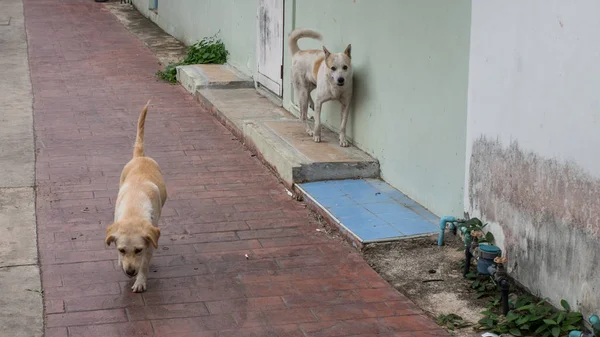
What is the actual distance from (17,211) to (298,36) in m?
3.65

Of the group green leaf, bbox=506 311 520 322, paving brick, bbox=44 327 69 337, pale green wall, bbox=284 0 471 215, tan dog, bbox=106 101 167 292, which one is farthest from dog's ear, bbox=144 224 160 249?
pale green wall, bbox=284 0 471 215

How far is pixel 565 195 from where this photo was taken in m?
5.46

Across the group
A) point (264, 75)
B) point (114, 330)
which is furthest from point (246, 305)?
point (264, 75)

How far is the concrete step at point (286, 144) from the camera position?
337 inches

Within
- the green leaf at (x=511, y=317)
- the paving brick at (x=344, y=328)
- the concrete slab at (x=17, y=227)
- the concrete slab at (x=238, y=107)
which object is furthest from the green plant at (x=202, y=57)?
the green leaf at (x=511, y=317)

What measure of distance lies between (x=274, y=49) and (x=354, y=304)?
20.0 feet

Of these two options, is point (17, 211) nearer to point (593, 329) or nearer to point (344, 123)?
point (344, 123)

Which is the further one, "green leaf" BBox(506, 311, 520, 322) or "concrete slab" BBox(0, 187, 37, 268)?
"concrete slab" BBox(0, 187, 37, 268)

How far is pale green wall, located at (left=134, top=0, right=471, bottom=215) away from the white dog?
17 cm

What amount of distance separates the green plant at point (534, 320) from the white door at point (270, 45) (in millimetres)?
6272

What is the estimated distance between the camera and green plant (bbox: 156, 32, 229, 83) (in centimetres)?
1405

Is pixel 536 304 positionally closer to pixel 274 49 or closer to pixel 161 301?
pixel 161 301

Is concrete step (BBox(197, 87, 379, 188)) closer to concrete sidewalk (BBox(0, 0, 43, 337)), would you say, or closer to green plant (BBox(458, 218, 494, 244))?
green plant (BBox(458, 218, 494, 244))

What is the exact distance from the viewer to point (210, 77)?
12.9m
